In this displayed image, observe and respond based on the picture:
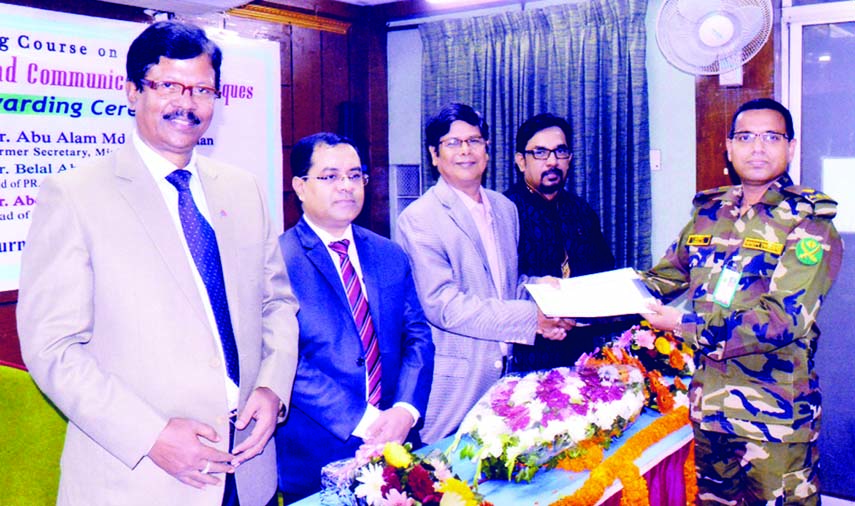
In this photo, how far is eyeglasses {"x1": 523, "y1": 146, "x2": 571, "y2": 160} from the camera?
3.20m

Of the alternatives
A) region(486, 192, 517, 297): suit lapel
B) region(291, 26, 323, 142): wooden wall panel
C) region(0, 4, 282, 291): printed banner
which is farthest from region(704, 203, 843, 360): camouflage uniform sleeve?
region(291, 26, 323, 142): wooden wall panel

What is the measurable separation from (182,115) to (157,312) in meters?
0.44

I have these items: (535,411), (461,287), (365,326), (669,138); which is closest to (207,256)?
(365,326)

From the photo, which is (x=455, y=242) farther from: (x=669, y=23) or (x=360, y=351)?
(x=669, y=23)

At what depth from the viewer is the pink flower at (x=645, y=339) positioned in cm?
272

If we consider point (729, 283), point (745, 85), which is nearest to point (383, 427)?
point (729, 283)

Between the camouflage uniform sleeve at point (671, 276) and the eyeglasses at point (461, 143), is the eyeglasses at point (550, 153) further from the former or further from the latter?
the camouflage uniform sleeve at point (671, 276)

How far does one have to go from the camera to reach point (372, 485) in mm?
1622

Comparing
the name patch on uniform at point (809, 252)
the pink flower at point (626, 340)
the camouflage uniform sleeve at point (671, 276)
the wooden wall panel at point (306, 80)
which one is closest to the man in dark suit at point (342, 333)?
the pink flower at point (626, 340)

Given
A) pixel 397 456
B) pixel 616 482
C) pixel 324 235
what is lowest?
pixel 616 482

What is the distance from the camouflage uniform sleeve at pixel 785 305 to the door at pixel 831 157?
1.98 metres

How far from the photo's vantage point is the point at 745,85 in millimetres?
4086

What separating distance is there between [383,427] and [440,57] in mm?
3852

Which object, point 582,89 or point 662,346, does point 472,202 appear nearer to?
point 662,346
